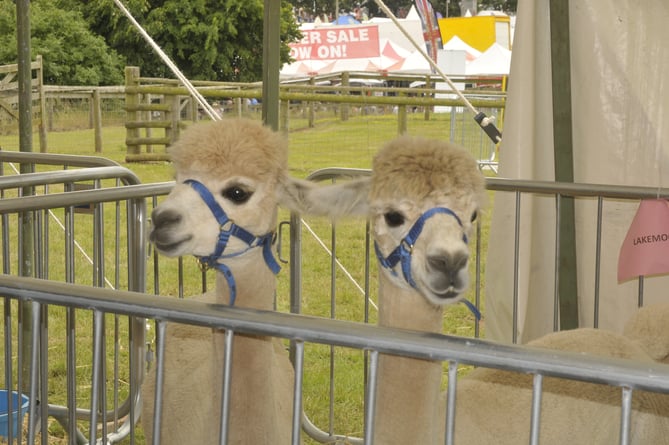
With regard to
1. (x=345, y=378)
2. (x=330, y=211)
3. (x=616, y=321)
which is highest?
(x=330, y=211)

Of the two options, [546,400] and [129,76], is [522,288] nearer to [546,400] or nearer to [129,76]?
[546,400]

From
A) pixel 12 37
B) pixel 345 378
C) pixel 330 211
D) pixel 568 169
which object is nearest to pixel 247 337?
pixel 330 211

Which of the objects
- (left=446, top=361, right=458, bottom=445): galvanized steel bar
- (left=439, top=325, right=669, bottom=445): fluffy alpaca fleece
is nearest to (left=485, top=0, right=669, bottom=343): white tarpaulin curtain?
(left=439, top=325, right=669, bottom=445): fluffy alpaca fleece

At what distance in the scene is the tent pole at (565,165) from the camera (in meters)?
4.12

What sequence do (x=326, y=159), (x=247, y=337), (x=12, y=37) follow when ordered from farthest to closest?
(x=12, y=37), (x=326, y=159), (x=247, y=337)

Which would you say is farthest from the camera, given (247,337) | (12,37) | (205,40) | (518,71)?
(205,40)

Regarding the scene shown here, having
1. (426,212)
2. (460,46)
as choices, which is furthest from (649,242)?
(460,46)

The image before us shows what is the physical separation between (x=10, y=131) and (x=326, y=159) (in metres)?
7.47

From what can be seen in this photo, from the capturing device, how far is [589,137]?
14.1 feet

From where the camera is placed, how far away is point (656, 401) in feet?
9.25

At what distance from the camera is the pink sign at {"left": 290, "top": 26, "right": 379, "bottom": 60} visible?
35562 mm

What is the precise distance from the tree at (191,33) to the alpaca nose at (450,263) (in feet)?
73.3

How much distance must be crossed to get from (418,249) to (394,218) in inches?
5.5

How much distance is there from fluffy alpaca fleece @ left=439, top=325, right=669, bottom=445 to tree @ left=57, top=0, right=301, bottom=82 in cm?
2201
